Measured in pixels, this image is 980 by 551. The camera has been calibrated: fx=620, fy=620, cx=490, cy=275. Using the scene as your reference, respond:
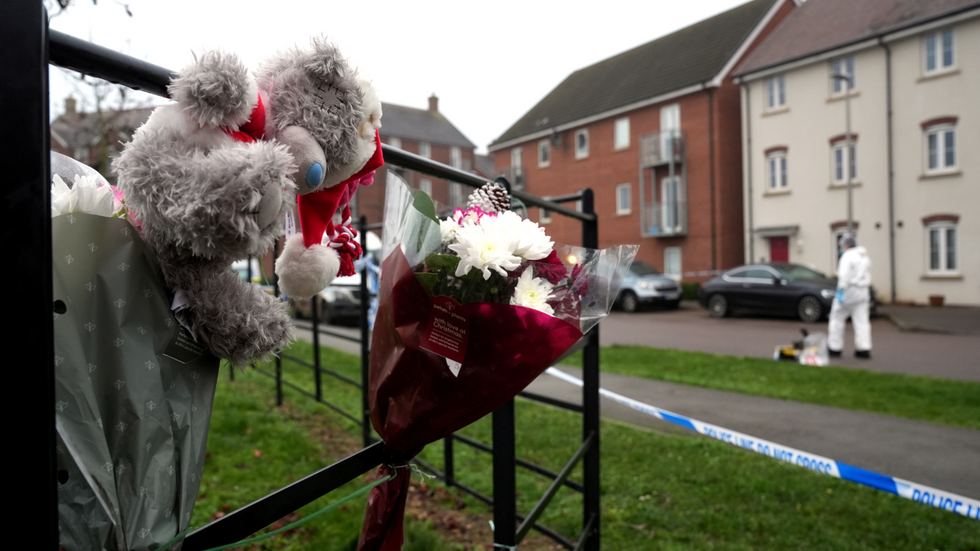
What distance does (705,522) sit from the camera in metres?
3.38

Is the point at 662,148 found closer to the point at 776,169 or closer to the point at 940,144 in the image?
the point at 776,169

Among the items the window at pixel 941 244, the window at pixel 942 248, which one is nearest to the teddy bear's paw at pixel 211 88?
the window at pixel 941 244

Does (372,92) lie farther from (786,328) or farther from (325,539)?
(786,328)

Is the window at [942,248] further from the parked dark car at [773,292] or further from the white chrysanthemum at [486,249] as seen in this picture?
the white chrysanthemum at [486,249]

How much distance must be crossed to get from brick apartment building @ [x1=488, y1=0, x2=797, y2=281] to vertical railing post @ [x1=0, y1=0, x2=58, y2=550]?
20698 mm

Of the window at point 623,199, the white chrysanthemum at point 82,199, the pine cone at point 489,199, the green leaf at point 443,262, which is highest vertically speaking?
the window at point 623,199

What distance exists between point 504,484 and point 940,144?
20.9 m

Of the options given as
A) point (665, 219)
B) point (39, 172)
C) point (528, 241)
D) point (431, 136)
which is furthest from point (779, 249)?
point (431, 136)

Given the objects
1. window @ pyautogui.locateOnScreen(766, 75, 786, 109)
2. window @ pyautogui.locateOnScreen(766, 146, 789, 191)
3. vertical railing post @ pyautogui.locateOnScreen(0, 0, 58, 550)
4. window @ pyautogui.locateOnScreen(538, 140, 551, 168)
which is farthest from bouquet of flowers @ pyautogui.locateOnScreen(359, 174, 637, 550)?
window @ pyautogui.locateOnScreen(538, 140, 551, 168)

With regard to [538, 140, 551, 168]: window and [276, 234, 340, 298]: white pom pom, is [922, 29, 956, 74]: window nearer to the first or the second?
[538, 140, 551, 168]: window

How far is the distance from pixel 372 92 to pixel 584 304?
0.60m

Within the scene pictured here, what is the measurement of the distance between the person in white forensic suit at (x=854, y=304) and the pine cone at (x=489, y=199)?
984 cm

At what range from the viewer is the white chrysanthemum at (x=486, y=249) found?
42.4 inches

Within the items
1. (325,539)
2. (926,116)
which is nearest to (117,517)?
(325,539)
